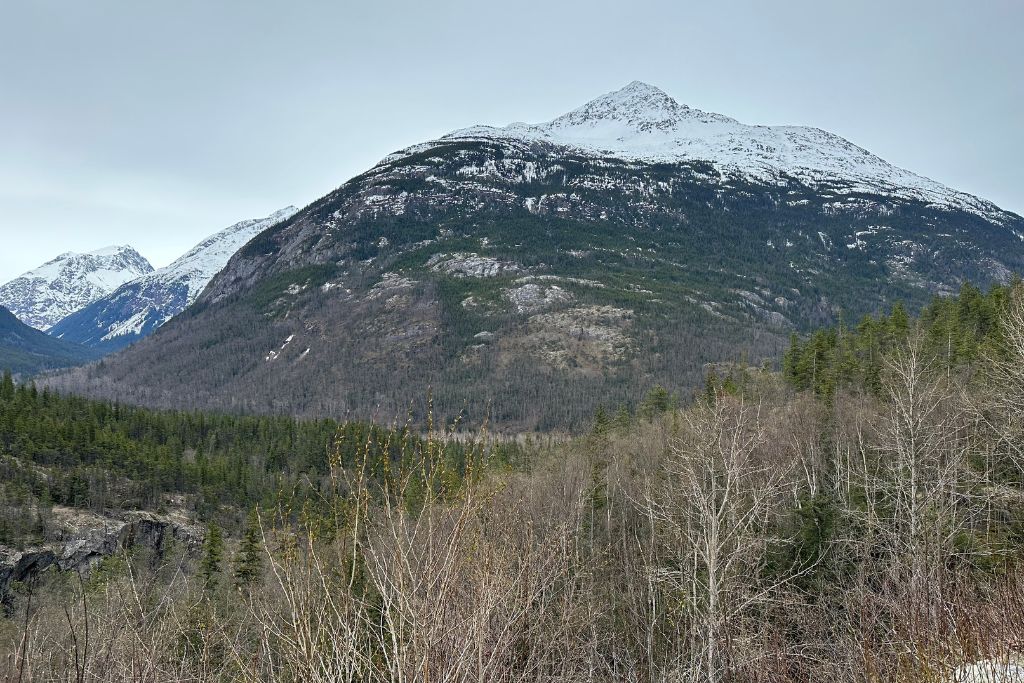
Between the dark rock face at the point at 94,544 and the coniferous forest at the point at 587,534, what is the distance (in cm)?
199

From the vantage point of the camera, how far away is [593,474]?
4106cm

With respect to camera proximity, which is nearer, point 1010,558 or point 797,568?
point 1010,558

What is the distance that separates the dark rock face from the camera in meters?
65.6

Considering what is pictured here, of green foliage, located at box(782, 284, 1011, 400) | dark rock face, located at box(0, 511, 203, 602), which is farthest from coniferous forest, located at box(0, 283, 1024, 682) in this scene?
dark rock face, located at box(0, 511, 203, 602)

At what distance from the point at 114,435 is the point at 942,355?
111 meters

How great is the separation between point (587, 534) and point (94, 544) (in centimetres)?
7148

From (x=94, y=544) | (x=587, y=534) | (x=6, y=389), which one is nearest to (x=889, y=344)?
(x=587, y=534)

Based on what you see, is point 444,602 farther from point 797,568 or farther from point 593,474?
point 593,474

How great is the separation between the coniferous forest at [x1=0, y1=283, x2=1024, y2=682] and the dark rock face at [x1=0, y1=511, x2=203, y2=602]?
1.99 meters

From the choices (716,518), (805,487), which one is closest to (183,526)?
(805,487)

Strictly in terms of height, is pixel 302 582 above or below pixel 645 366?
above

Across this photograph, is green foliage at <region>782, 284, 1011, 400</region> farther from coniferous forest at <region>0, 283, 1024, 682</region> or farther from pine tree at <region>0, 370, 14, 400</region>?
pine tree at <region>0, 370, 14, 400</region>

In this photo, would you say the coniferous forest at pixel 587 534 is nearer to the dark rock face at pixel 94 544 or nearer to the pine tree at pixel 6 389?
the pine tree at pixel 6 389

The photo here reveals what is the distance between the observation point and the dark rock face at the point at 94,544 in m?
65.6
